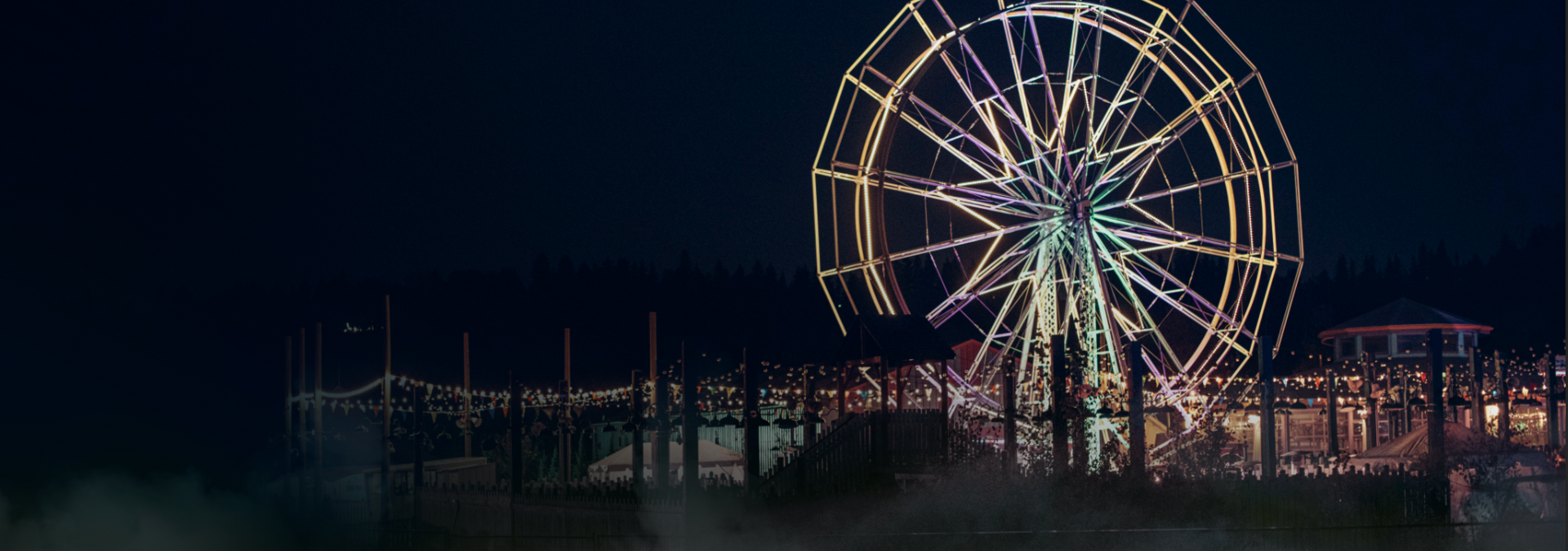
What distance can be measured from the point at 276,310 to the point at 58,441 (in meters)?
23.3

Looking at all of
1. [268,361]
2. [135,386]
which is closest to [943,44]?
[135,386]

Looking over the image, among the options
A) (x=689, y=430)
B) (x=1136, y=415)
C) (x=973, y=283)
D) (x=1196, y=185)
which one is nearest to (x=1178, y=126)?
(x=1196, y=185)

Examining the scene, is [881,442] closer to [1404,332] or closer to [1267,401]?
[1267,401]

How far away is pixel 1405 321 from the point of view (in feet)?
119

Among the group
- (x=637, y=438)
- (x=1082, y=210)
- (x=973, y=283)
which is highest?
(x=1082, y=210)

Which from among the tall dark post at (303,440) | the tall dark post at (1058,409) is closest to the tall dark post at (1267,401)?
the tall dark post at (1058,409)

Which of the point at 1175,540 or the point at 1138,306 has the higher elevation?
the point at 1138,306

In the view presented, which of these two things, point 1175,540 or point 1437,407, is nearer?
point 1175,540

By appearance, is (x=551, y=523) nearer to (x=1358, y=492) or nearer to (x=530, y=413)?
(x=1358, y=492)

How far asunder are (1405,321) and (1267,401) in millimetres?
22136

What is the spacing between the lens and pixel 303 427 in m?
28.7

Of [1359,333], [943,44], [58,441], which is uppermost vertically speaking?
[943,44]

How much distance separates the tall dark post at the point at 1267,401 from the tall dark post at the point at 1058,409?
9.46 feet

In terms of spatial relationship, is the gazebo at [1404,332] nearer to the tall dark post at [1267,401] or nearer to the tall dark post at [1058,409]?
the tall dark post at [1267,401]
